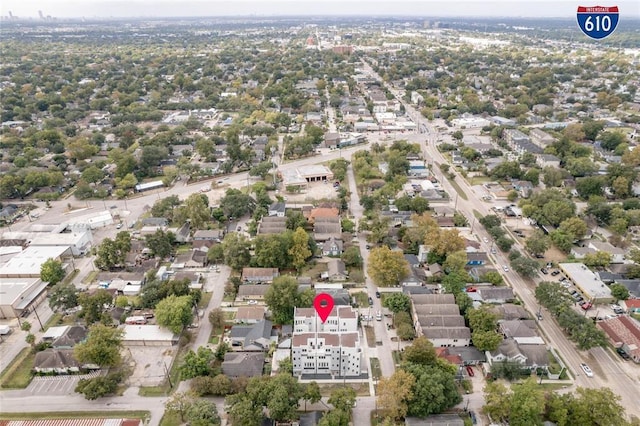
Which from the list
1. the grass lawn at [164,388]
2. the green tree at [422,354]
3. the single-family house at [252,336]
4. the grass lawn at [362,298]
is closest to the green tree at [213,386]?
the grass lawn at [164,388]

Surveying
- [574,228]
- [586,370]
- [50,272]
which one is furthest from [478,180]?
[50,272]

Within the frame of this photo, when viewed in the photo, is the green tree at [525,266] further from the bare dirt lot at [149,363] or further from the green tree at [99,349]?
the green tree at [99,349]

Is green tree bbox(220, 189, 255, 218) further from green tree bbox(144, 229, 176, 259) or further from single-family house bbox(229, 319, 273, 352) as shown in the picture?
single-family house bbox(229, 319, 273, 352)

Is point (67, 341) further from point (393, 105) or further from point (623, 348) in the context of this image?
point (393, 105)

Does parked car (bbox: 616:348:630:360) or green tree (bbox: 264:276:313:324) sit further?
green tree (bbox: 264:276:313:324)

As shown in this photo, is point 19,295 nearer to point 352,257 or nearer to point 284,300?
point 284,300

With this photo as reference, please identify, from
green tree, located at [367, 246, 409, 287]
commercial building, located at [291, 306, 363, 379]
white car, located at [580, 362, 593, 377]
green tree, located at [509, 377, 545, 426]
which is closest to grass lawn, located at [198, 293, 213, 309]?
commercial building, located at [291, 306, 363, 379]

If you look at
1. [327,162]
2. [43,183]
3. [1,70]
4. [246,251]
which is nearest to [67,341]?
[246,251]

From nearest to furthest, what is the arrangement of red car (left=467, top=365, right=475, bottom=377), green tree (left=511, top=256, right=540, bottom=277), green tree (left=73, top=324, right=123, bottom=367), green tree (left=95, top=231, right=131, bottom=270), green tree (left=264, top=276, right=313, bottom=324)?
green tree (left=73, top=324, right=123, bottom=367)
red car (left=467, top=365, right=475, bottom=377)
green tree (left=264, top=276, right=313, bottom=324)
green tree (left=511, top=256, right=540, bottom=277)
green tree (left=95, top=231, right=131, bottom=270)
